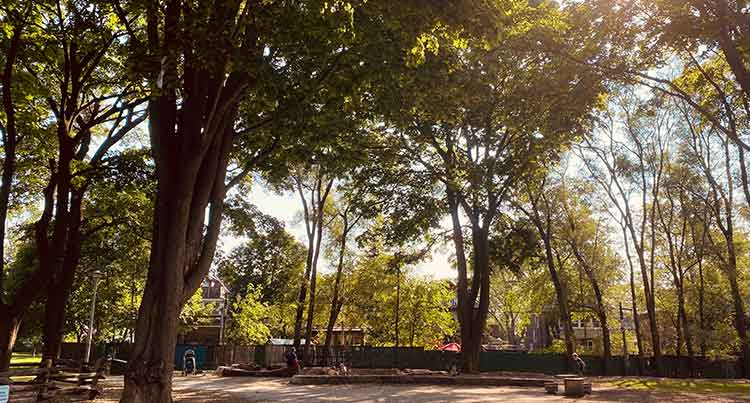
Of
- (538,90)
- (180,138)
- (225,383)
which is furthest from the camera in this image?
(225,383)

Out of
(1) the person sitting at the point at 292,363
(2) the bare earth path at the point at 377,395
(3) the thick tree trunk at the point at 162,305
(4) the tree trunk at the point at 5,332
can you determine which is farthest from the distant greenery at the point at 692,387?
(4) the tree trunk at the point at 5,332

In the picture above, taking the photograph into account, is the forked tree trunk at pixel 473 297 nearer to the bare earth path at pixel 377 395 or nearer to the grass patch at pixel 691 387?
the bare earth path at pixel 377 395

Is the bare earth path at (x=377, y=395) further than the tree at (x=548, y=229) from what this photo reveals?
No

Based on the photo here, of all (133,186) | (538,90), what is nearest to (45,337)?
(133,186)

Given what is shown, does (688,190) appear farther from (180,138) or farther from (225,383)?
(180,138)

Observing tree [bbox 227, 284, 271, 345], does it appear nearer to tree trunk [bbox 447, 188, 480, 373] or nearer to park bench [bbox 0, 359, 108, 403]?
tree trunk [bbox 447, 188, 480, 373]

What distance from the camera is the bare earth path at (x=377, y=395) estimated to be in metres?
16.5

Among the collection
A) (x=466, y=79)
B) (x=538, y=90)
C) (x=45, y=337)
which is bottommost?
(x=45, y=337)

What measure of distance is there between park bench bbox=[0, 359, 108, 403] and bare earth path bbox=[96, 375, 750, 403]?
62cm

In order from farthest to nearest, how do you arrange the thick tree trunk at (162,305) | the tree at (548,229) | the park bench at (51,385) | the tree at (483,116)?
the tree at (548,229) → the park bench at (51,385) → the tree at (483,116) → the thick tree trunk at (162,305)

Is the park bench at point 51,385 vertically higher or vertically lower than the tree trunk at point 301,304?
lower

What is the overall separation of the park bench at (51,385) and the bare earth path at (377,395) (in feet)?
2.05

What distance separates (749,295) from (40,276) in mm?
38889

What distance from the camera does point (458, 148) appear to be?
28.0 m
